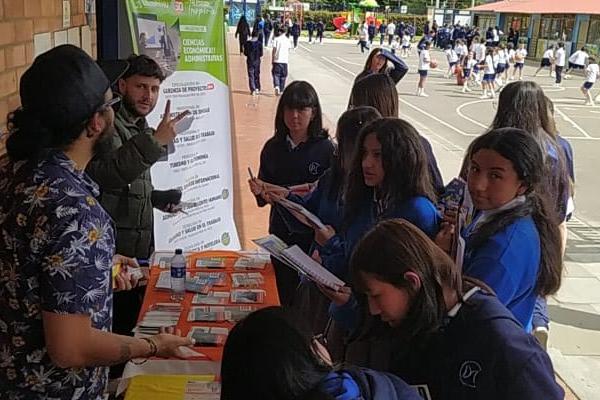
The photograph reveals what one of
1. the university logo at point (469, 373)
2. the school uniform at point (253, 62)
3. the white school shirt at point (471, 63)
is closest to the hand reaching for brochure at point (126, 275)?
the university logo at point (469, 373)

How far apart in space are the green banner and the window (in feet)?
103

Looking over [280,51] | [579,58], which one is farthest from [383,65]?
[579,58]

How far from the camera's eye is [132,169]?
3.05 m

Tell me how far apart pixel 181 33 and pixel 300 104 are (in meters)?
1.12

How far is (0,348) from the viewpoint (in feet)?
5.84

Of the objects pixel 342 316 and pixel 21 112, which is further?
pixel 342 316

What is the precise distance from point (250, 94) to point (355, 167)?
1394 centimetres

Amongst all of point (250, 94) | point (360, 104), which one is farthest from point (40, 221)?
point (250, 94)

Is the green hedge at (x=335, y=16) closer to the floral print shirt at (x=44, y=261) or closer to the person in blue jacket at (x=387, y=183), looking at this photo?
the person in blue jacket at (x=387, y=183)

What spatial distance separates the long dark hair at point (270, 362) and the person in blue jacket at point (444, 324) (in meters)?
0.48

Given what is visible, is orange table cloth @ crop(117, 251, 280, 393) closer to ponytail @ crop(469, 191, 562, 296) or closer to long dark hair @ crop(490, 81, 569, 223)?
ponytail @ crop(469, 191, 562, 296)

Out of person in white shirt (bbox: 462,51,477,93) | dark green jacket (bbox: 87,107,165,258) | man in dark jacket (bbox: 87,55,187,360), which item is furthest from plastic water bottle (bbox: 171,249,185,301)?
person in white shirt (bbox: 462,51,477,93)

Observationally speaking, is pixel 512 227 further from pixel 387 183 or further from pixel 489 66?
pixel 489 66

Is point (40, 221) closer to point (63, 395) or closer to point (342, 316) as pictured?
point (63, 395)
